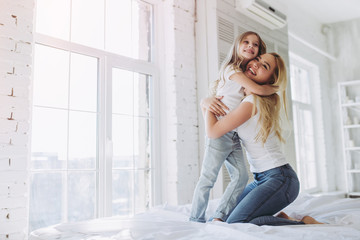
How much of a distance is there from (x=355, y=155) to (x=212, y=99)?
5.03 metres

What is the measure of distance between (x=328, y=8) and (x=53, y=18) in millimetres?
4736

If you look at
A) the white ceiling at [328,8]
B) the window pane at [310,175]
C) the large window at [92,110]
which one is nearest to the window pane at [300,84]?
the white ceiling at [328,8]

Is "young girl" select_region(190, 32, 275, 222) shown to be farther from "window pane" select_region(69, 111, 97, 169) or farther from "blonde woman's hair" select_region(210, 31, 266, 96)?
"window pane" select_region(69, 111, 97, 169)

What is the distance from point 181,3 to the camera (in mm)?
3414

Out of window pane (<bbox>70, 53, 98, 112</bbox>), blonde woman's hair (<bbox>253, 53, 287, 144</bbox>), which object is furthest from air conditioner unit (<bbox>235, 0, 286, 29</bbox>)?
blonde woman's hair (<bbox>253, 53, 287, 144</bbox>)

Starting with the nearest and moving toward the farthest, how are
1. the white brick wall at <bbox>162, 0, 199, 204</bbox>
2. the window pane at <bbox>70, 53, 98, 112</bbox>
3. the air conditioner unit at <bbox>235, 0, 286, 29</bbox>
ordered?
the window pane at <bbox>70, 53, 98, 112</bbox> < the white brick wall at <bbox>162, 0, 199, 204</bbox> < the air conditioner unit at <bbox>235, 0, 286, 29</bbox>

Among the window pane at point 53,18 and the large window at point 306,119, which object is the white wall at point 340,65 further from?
the window pane at point 53,18

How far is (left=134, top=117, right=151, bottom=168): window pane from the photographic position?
3047mm

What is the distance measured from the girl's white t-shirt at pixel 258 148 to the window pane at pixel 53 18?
5.49ft

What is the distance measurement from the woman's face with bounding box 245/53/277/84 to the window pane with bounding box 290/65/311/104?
13.5 ft

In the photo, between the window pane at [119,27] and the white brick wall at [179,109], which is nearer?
the window pane at [119,27]

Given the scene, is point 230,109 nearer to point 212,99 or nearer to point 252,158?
point 212,99

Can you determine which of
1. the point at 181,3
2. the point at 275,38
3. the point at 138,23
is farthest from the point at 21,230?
the point at 275,38

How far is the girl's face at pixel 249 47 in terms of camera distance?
1.84 meters
